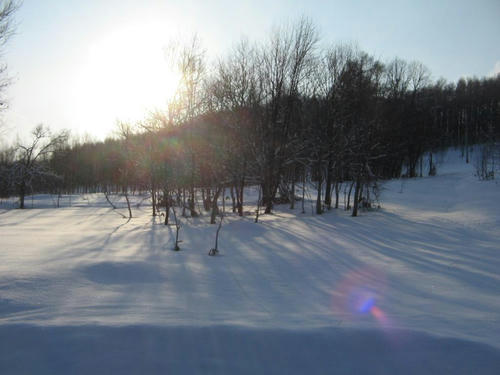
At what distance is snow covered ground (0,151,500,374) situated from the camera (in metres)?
2.87

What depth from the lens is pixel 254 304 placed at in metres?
4.79

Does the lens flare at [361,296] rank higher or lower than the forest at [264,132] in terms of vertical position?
lower

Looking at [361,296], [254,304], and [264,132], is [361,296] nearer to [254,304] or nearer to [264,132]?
[254,304]

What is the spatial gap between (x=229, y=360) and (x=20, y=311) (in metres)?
2.87

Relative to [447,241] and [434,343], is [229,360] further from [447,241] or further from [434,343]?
[447,241]

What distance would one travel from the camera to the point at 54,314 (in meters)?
3.70

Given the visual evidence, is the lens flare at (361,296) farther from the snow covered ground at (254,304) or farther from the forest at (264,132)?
the forest at (264,132)

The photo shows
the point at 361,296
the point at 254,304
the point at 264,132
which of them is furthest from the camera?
the point at 264,132

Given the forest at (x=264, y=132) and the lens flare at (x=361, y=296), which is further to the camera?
the forest at (x=264, y=132)

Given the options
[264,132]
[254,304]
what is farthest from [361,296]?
[264,132]

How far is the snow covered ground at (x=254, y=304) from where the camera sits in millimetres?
2867

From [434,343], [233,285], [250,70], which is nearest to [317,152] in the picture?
[250,70]

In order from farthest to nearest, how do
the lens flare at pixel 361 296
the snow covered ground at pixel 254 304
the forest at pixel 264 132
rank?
the forest at pixel 264 132 < the lens flare at pixel 361 296 < the snow covered ground at pixel 254 304

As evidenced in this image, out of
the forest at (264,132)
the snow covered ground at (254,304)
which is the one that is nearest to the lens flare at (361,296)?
the snow covered ground at (254,304)
